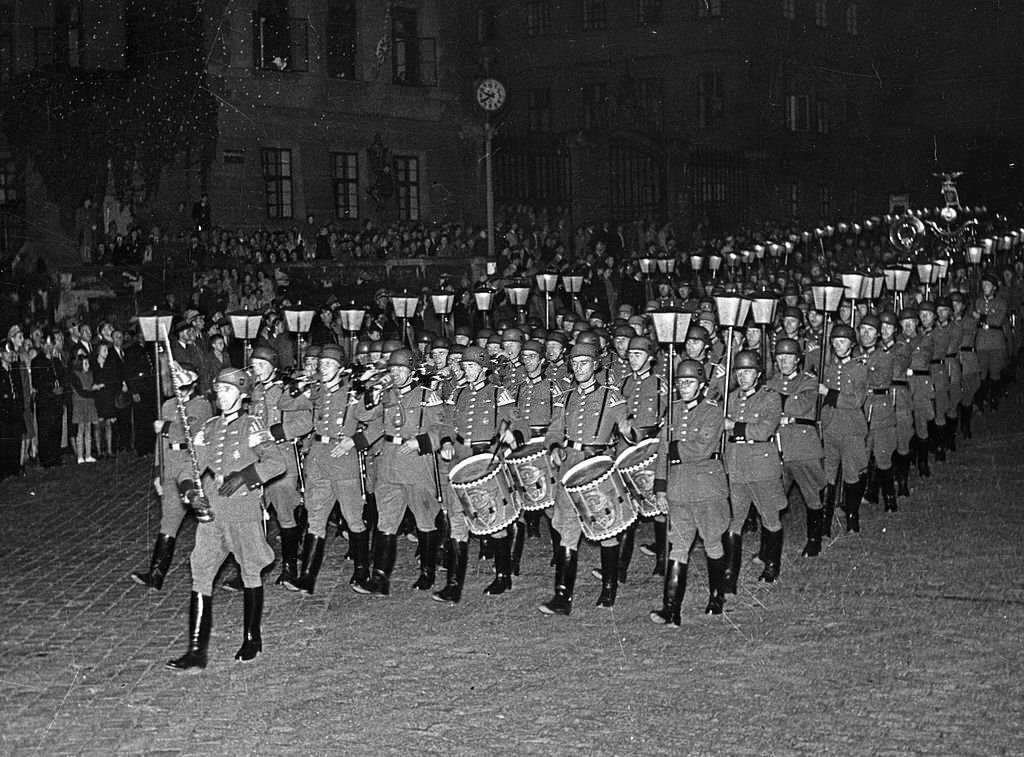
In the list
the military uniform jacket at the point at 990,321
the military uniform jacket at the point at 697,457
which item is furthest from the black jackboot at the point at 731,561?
the military uniform jacket at the point at 990,321

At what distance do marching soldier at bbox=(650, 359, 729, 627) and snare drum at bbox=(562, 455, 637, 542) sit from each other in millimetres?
434

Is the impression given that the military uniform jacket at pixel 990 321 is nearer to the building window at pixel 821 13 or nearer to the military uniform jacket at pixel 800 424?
the military uniform jacket at pixel 800 424

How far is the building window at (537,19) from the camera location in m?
44.5

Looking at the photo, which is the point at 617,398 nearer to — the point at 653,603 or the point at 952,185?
the point at 653,603

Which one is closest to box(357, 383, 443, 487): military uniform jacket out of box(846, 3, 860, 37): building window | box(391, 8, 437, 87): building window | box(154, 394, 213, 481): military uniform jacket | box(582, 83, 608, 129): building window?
box(154, 394, 213, 481): military uniform jacket

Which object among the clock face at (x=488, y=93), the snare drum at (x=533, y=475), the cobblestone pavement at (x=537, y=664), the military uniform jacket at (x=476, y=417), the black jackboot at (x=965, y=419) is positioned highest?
the clock face at (x=488, y=93)

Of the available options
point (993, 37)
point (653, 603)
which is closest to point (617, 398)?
point (653, 603)

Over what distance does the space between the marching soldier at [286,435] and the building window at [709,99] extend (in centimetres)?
3278

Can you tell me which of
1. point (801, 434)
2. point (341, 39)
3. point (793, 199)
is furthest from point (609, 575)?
point (793, 199)

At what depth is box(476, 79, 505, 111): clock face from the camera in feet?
101

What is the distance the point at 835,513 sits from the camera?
14.8 m

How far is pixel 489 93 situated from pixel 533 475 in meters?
20.4

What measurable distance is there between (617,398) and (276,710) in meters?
4.05

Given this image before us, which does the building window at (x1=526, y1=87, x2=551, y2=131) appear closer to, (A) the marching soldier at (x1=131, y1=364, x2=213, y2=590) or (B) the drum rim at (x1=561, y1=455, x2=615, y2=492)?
(A) the marching soldier at (x1=131, y1=364, x2=213, y2=590)
